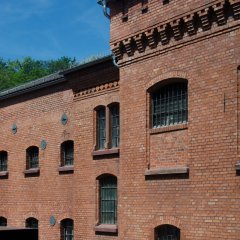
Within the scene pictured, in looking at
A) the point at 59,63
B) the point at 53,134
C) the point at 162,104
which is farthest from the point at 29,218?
the point at 59,63

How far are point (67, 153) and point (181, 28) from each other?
7512mm

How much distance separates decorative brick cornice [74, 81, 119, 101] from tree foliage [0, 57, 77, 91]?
4491 cm

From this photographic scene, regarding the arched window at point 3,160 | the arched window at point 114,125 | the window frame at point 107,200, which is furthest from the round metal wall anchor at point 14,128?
the arched window at point 114,125

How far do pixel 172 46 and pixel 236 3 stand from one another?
2.22 meters

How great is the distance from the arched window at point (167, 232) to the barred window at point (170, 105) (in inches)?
101

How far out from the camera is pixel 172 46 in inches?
537

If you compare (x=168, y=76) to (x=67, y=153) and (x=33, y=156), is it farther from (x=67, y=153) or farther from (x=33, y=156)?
(x=33, y=156)

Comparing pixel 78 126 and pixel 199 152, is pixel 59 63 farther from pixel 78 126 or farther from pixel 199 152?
pixel 199 152

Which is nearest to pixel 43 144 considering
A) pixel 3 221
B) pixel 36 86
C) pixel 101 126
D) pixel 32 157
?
pixel 32 157

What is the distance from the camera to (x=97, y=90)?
17453 millimetres

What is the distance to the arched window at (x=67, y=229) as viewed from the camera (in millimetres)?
18578

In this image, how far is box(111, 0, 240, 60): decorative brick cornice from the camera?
12.2 metres

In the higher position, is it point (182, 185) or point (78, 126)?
point (78, 126)

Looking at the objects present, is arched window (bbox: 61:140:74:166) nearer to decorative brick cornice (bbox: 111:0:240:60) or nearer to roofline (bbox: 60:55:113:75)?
roofline (bbox: 60:55:113:75)
